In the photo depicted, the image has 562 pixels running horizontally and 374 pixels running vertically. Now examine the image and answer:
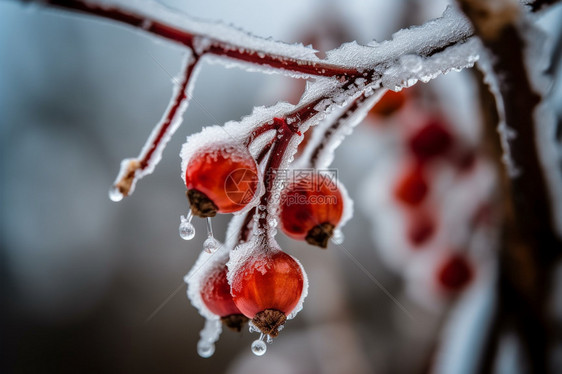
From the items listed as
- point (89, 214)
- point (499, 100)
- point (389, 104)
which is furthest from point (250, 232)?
point (89, 214)

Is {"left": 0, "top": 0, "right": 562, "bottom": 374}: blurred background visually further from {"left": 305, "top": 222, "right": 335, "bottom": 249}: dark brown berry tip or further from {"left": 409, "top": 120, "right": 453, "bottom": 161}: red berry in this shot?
{"left": 305, "top": 222, "right": 335, "bottom": 249}: dark brown berry tip

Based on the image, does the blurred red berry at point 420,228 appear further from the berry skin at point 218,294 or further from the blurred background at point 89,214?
the blurred background at point 89,214

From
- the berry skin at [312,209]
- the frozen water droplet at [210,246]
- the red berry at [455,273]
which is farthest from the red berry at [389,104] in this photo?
the frozen water droplet at [210,246]

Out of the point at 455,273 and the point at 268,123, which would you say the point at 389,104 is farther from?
the point at 268,123

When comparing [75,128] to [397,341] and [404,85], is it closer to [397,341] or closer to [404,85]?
[397,341]

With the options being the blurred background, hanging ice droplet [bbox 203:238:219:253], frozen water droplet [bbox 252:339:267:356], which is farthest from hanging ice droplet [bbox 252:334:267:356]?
the blurred background

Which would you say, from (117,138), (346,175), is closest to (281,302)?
(346,175)
